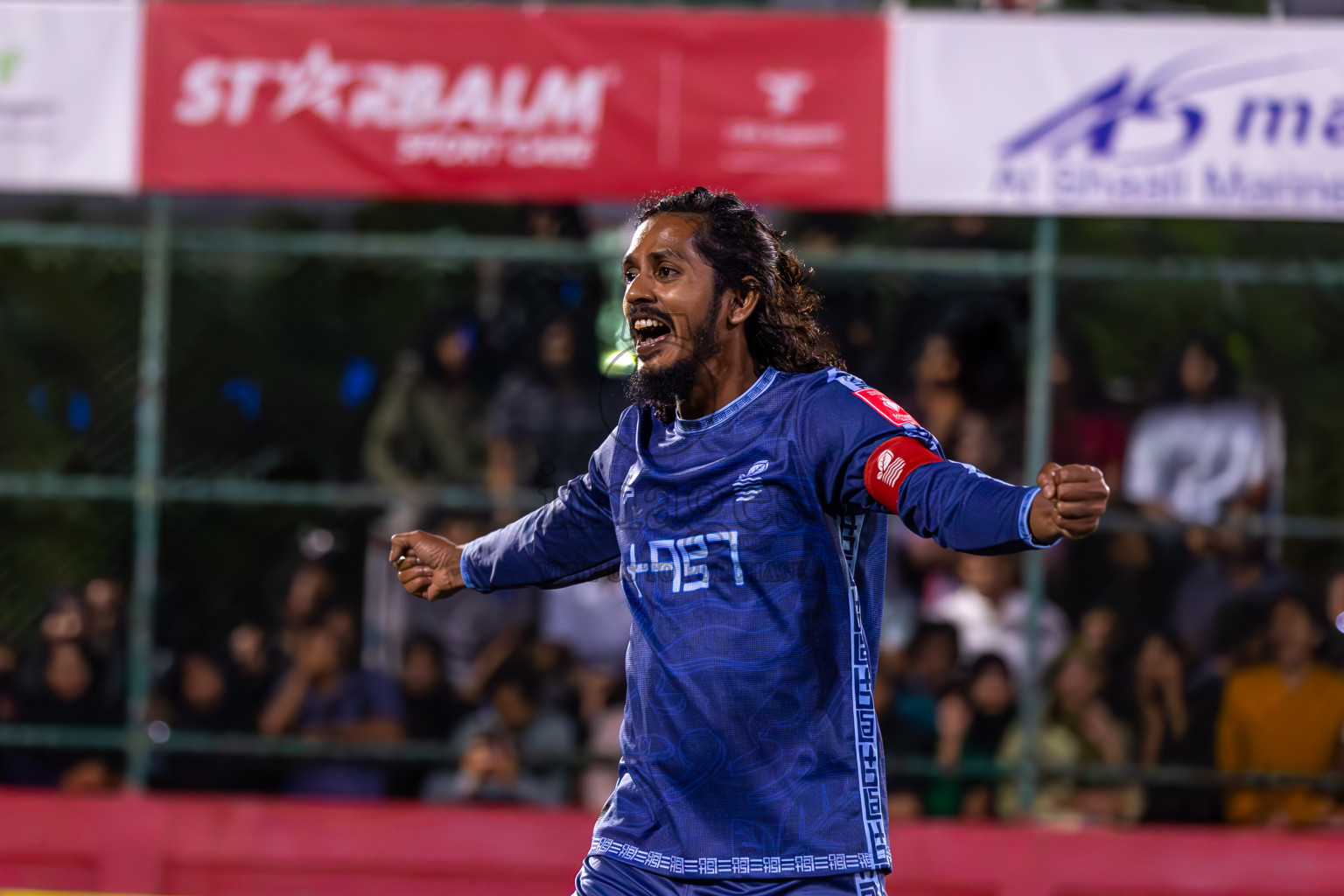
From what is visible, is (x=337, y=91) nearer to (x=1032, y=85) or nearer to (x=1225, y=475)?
(x=1032, y=85)

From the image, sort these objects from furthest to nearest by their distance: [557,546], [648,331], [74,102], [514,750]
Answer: [74,102] < [514,750] < [557,546] < [648,331]

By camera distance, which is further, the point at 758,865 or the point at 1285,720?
the point at 1285,720

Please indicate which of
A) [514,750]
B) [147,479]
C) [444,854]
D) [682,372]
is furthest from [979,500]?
[147,479]

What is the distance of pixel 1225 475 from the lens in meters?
7.57

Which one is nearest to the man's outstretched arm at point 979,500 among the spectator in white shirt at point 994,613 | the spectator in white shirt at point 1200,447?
the spectator in white shirt at point 994,613

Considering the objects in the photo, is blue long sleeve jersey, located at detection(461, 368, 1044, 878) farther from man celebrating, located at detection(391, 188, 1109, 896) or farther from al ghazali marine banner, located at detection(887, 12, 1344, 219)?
al ghazali marine banner, located at detection(887, 12, 1344, 219)

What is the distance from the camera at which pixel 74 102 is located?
7328 millimetres

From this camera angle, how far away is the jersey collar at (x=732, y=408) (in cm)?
323

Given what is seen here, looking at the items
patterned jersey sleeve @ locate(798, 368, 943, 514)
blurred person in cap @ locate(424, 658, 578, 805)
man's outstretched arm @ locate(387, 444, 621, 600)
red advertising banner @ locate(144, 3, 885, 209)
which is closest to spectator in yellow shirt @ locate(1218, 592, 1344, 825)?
red advertising banner @ locate(144, 3, 885, 209)

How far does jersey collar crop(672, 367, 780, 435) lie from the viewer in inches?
127

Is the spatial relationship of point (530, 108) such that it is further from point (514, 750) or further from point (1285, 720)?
point (1285, 720)

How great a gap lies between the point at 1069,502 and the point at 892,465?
0.42 metres

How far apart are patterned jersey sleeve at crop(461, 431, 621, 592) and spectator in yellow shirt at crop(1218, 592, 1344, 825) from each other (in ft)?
15.1

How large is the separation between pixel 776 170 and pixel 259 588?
2.95 metres
